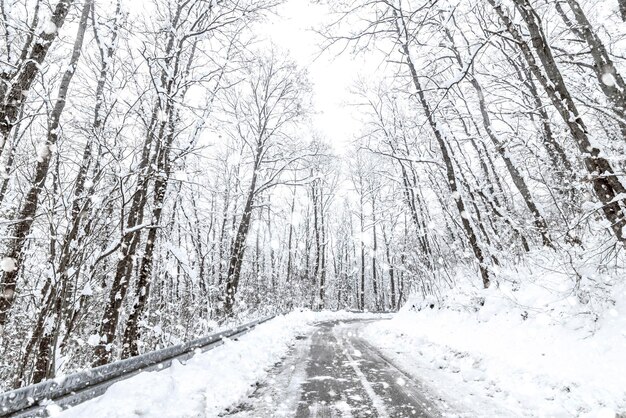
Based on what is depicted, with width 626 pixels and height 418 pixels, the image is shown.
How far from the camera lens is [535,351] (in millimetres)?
6270

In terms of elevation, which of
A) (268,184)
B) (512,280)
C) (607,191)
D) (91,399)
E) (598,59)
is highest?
(268,184)

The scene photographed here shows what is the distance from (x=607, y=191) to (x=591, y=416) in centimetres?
300

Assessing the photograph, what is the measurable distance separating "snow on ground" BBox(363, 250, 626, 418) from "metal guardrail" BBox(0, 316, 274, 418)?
452cm

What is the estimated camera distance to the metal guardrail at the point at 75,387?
301cm

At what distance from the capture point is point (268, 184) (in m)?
17.3

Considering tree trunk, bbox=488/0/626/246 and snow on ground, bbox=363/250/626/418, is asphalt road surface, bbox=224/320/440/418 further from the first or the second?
tree trunk, bbox=488/0/626/246

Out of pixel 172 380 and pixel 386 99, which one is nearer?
pixel 172 380

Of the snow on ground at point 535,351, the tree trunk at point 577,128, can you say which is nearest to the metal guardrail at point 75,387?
the snow on ground at point 535,351

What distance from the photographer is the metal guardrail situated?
3.01m

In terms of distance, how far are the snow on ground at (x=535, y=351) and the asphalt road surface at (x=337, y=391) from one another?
502mm

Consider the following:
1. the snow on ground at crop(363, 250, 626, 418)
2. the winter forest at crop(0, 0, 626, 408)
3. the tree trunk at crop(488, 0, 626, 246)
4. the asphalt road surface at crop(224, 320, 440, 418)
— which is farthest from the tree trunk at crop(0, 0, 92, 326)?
the tree trunk at crop(488, 0, 626, 246)

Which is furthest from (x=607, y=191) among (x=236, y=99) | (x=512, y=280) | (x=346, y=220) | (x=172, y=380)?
(x=346, y=220)

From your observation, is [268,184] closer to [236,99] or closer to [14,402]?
[236,99]

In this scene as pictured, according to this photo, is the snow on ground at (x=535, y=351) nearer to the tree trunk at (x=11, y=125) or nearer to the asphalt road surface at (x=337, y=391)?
the asphalt road surface at (x=337, y=391)
